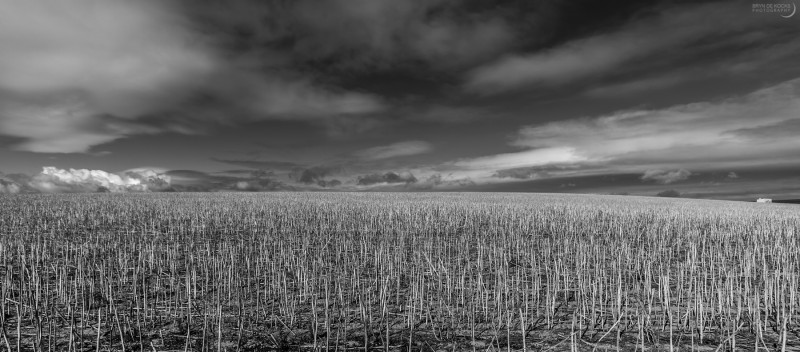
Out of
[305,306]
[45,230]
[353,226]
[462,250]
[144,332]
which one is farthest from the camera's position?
[353,226]

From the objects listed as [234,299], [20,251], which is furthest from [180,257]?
[234,299]

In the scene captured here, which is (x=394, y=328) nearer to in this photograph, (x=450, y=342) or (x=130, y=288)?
(x=450, y=342)

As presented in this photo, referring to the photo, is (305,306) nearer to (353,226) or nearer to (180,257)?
(180,257)

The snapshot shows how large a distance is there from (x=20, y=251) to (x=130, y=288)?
6839 mm

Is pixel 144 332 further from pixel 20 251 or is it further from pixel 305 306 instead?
pixel 20 251

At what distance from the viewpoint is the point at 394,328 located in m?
6.88

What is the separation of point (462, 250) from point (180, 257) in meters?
9.17

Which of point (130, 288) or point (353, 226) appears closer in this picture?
point (130, 288)

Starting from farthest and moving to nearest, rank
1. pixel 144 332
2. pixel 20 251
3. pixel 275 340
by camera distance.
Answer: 1. pixel 20 251
2. pixel 144 332
3. pixel 275 340

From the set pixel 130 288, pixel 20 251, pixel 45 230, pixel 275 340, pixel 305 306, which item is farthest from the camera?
pixel 45 230

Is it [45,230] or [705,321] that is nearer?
[705,321]

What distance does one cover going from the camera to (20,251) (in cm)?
1280

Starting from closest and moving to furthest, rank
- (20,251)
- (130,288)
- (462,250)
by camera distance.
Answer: (130,288), (20,251), (462,250)

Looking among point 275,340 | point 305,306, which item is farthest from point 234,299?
point 275,340
